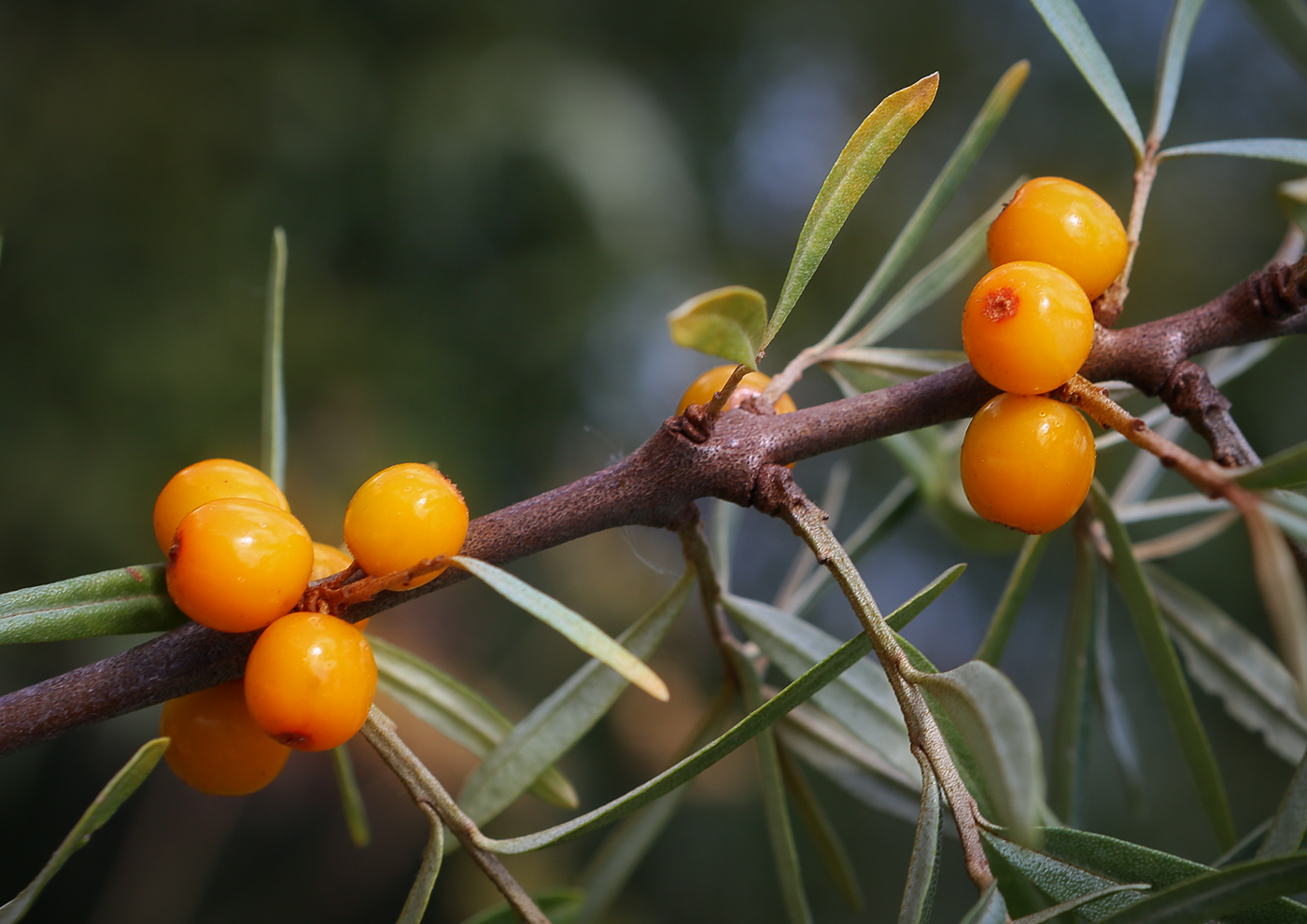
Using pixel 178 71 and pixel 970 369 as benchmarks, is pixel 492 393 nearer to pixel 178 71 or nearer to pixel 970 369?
pixel 178 71

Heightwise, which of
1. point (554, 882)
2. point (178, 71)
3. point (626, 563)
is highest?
point (178, 71)

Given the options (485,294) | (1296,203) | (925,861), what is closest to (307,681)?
(925,861)

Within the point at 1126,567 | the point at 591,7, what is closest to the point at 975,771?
the point at 1126,567

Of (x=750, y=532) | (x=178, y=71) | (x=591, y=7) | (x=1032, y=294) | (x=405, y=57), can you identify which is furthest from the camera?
(x=750, y=532)

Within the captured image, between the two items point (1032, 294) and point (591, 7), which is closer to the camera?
point (1032, 294)

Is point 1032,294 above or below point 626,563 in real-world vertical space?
above

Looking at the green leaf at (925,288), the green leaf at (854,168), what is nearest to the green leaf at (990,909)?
the green leaf at (854,168)
